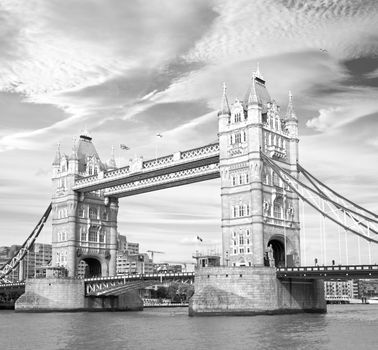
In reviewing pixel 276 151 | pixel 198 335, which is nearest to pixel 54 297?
pixel 276 151

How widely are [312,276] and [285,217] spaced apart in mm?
13446

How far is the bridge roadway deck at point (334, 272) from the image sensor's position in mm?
75500

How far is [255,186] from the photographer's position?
292 feet

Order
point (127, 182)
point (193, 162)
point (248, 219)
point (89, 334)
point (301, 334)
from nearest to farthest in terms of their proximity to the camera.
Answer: point (301, 334), point (89, 334), point (248, 219), point (193, 162), point (127, 182)

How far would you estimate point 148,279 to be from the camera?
10006cm

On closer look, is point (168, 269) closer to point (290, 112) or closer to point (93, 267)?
point (93, 267)

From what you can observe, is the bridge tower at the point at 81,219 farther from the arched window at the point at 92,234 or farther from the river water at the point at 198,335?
the river water at the point at 198,335

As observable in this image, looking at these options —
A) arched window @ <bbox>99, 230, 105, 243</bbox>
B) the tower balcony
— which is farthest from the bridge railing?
arched window @ <bbox>99, 230, 105, 243</bbox>

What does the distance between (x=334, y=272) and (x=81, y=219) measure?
57977 mm

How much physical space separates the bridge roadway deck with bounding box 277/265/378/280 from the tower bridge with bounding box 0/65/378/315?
15cm

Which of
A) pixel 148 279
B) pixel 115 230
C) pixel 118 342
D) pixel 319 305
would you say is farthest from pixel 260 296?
pixel 115 230

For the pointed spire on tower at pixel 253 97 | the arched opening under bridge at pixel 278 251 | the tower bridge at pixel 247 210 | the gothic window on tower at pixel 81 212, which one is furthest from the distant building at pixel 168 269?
the pointed spire on tower at pixel 253 97

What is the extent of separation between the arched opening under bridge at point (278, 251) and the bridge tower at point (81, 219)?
129 feet

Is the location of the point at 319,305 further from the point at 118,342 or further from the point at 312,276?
the point at 118,342
